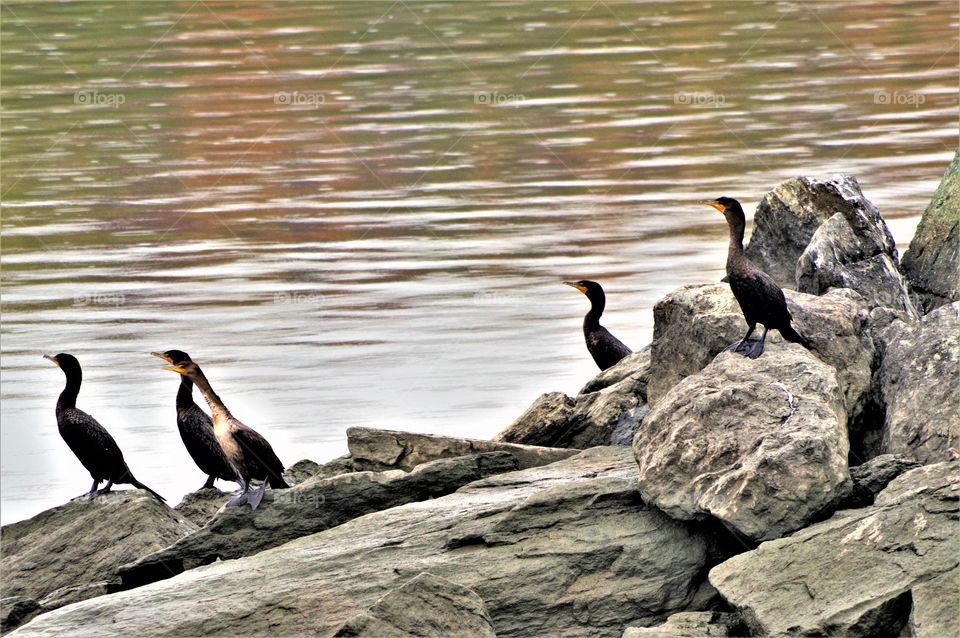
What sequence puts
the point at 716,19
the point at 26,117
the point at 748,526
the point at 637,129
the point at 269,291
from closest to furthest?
the point at 748,526, the point at 269,291, the point at 637,129, the point at 26,117, the point at 716,19

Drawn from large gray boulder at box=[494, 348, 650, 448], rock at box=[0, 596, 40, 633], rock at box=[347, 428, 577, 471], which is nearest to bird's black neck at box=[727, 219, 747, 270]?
large gray boulder at box=[494, 348, 650, 448]

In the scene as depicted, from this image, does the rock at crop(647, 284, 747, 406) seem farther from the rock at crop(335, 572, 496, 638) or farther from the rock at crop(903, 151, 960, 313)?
the rock at crop(335, 572, 496, 638)

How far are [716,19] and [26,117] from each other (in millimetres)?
14550

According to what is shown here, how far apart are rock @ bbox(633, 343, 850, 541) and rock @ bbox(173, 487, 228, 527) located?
109 inches

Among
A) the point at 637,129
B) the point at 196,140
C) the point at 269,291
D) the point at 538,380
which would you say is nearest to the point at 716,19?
the point at 637,129

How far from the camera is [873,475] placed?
Result: 7.51 metres

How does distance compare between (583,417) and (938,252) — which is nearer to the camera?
(583,417)

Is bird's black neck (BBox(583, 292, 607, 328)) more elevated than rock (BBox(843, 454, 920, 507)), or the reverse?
bird's black neck (BBox(583, 292, 607, 328))

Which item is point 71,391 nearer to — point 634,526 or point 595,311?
point 595,311

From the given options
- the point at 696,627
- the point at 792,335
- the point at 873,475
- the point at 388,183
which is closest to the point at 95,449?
the point at 792,335

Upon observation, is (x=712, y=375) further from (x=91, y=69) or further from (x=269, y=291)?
(x=91, y=69)

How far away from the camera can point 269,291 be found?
15891 millimetres

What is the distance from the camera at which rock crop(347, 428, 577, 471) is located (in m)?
8.83

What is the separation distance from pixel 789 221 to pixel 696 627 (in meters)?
4.45
